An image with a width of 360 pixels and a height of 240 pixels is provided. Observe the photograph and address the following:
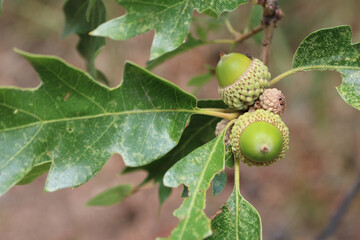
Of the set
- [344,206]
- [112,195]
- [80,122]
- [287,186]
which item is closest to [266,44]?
[80,122]

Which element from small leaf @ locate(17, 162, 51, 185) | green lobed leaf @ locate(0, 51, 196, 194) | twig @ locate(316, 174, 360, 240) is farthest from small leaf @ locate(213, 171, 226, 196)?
twig @ locate(316, 174, 360, 240)

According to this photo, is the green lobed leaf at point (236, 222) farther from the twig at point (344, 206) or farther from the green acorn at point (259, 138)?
the twig at point (344, 206)

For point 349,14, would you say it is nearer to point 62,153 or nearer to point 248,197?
point 248,197

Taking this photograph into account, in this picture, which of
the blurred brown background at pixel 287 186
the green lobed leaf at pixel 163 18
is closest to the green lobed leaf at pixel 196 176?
the green lobed leaf at pixel 163 18

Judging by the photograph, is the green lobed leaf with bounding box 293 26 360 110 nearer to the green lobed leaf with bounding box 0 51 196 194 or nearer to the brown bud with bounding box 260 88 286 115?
the brown bud with bounding box 260 88 286 115

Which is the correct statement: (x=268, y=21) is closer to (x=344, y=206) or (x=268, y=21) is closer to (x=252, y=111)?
(x=252, y=111)

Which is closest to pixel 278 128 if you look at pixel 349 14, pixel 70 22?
pixel 70 22
